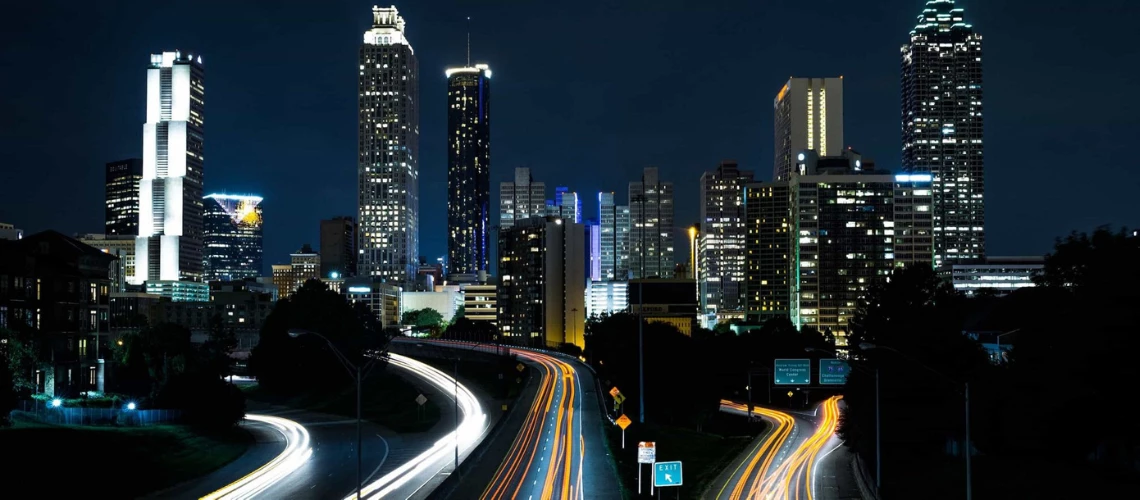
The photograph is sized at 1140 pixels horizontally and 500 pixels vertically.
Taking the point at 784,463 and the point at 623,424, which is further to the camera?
the point at 784,463

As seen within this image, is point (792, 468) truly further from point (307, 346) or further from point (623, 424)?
point (307, 346)

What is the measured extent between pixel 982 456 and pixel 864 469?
6947 mm

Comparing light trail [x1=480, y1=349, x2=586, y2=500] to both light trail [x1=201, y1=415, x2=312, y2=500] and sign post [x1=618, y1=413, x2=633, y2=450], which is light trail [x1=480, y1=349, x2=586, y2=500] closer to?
sign post [x1=618, y1=413, x2=633, y2=450]

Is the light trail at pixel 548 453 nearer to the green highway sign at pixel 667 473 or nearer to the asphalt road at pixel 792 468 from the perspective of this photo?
the green highway sign at pixel 667 473

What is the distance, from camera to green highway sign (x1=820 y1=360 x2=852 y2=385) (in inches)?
3140

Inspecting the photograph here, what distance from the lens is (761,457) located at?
77625mm

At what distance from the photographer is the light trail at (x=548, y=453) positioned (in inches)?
2239

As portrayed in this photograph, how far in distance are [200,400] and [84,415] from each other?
33.3 feet

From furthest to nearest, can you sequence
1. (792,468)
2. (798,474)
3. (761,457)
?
1. (761,457)
2. (792,468)
3. (798,474)

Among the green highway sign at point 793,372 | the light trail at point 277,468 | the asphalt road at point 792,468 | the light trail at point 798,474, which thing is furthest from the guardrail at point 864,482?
the light trail at point 277,468

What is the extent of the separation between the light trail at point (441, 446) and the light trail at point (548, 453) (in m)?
4.19

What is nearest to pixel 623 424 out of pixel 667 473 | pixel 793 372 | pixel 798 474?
pixel 798 474

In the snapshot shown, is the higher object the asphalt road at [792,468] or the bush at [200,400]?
the bush at [200,400]

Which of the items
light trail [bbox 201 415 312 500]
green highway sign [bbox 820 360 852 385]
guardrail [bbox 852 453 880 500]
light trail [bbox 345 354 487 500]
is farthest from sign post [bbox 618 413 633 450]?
light trail [bbox 201 415 312 500]
